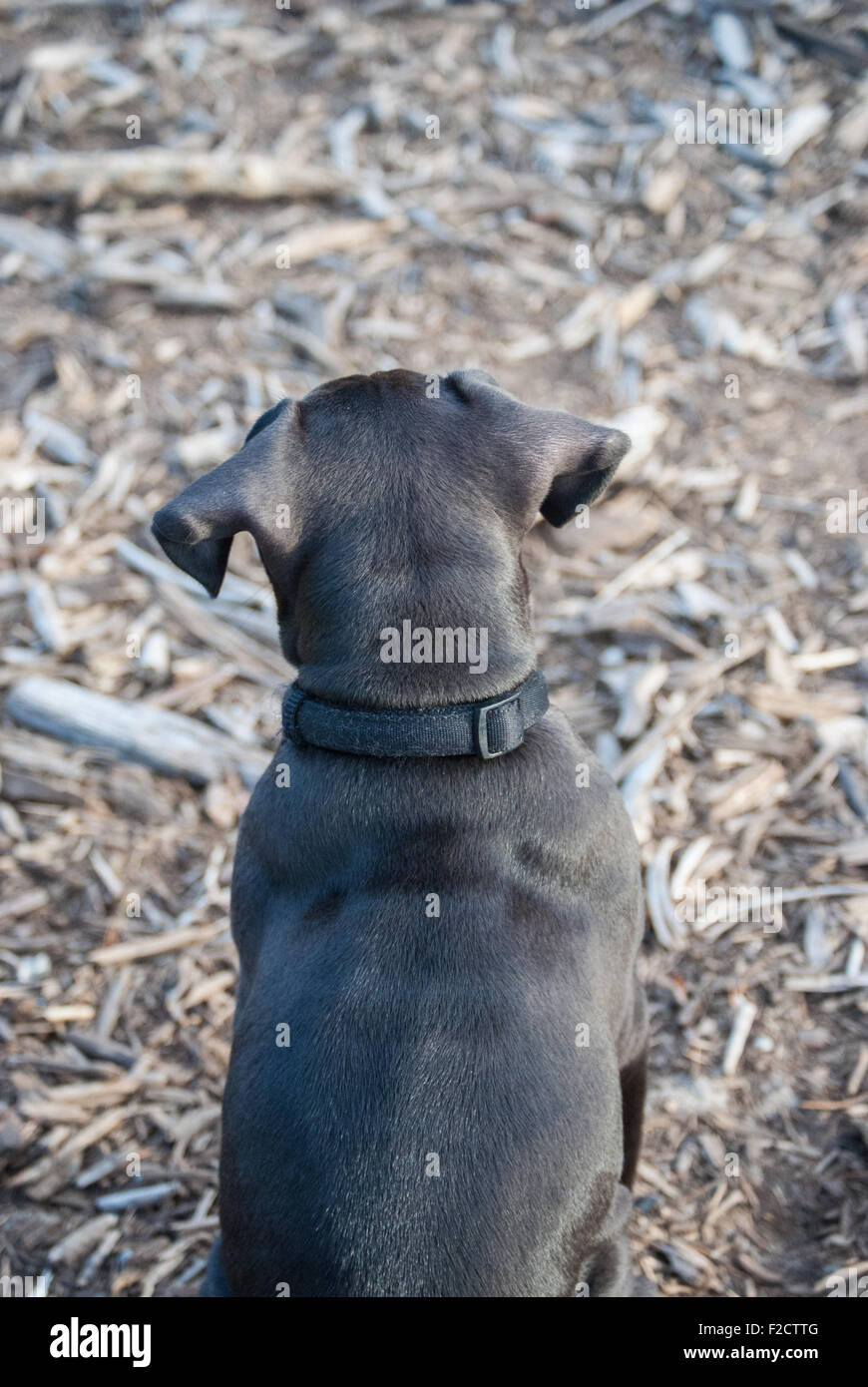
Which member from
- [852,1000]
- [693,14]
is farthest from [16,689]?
[693,14]

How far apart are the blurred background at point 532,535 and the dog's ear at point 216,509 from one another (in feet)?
2.28

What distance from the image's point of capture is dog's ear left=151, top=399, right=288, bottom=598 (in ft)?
9.47

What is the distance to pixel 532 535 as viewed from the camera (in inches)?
225

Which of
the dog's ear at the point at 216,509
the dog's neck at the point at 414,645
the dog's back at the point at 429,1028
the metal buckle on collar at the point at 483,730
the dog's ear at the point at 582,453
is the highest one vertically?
the dog's ear at the point at 582,453

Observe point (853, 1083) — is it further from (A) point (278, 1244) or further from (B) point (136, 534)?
(B) point (136, 534)

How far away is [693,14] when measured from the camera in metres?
8.12

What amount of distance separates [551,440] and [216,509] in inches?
35.7

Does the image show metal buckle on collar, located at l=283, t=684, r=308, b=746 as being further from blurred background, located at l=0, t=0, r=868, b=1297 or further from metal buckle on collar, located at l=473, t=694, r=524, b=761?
blurred background, located at l=0, t=0, r=868, b=1297

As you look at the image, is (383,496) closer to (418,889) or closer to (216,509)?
(216,509)

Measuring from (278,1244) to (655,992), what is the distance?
2.03 metres

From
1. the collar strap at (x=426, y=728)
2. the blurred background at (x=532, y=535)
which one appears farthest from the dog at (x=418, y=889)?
the blurred background at (x=532, y=535)

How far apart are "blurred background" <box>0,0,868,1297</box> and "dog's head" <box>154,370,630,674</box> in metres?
0.75

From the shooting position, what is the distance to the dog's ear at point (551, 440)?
317cm

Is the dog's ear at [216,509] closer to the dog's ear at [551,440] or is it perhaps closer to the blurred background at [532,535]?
the dog's ear at [551,440]
